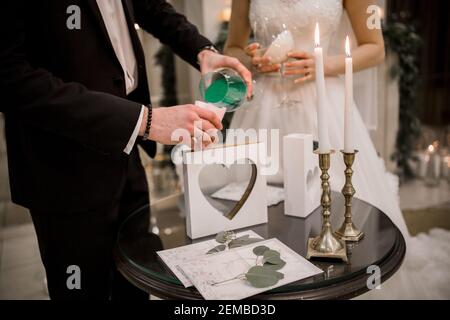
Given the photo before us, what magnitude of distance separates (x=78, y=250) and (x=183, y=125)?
506 mm

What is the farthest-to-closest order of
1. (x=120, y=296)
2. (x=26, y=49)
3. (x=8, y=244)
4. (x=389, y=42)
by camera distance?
(x=389, y=42)
(x=8, y=244)
(x=120, y=296)
(x=26, y=49)

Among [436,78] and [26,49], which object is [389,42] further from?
[26,49]

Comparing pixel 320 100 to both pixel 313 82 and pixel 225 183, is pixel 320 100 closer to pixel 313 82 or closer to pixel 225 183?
pixel 225 183

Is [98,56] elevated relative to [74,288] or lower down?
elevated

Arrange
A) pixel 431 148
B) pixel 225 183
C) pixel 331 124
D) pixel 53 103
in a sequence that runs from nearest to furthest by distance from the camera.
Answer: pixel 53 103 → pixel 225 183 → pixel 331 124 → pixel 431 148

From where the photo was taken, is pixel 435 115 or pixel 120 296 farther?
pixel 435 115

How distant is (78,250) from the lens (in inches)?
48.0

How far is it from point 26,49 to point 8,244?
7.39ft

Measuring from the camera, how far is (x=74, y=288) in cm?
124

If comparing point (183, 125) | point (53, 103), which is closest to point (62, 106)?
point (53, 103)

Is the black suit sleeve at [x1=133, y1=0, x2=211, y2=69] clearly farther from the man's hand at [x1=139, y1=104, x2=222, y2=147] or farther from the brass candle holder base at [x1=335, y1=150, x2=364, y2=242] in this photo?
the brass candle holder base at [x1=335, y1=150, x2=364, y2=242]

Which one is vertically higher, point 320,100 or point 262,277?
point 320,100

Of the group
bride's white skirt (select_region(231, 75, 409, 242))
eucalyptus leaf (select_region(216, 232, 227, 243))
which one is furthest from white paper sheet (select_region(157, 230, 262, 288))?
bride's white skirt (select_region(231, 75, 409, 242))
